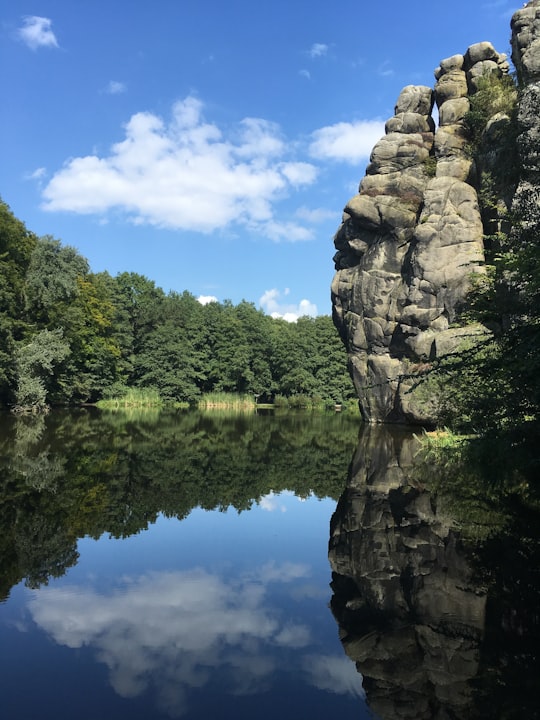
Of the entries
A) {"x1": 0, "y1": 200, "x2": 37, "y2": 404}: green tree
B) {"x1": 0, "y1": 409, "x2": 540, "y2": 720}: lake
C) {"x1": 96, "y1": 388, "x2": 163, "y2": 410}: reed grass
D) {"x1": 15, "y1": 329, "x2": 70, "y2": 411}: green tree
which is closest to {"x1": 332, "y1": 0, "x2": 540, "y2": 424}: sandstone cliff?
{"x1": 0, "y1": 409, "x2": 540, "y2": 720}: lake

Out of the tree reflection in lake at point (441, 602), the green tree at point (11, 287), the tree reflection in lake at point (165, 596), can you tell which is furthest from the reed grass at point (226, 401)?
the tree reflection in lake at point (441, 602)

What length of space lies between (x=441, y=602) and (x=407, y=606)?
1.46 feet

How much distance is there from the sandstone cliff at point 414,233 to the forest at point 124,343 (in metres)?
22.3

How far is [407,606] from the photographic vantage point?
22.2ft

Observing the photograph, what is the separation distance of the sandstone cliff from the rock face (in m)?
0.08

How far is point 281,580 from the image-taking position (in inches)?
320

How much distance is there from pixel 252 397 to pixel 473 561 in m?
56.1

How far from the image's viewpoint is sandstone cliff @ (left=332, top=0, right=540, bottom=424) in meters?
35.5

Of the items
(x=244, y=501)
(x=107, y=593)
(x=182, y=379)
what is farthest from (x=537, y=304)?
(x=182, y=379)

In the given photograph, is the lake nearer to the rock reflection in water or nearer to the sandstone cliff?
the rock reflection in water

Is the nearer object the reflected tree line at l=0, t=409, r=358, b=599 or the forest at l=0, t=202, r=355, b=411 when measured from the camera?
the reflected tree line at l=0, t=409, r=358, b=599

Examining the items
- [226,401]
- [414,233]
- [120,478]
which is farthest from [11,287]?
[414,233]

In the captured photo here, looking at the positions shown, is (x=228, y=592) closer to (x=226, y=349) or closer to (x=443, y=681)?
(x=443, y=681)

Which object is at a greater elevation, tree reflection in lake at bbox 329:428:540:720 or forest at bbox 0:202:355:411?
forest at bbox 0:202:355:411
